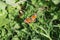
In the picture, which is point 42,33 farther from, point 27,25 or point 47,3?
point 47,3

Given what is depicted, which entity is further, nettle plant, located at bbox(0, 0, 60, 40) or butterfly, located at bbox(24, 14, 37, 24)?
butterfly, located at bbox(24, 14, 37, 24)

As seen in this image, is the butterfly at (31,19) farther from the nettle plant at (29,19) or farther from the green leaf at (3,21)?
the green leaf at (3,21)

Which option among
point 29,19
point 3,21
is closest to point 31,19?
point 29,19

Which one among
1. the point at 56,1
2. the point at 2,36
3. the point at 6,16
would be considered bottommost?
the point at 2,36

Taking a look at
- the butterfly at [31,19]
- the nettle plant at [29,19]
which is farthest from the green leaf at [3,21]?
the butterfly at [31,19]

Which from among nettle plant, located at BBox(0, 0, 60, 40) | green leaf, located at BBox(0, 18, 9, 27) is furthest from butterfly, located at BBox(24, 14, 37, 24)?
green leaf, located at BBox(0, 18, 9, 27)

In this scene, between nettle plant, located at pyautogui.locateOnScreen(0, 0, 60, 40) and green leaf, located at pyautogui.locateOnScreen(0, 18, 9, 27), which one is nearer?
nettle plant, located at pyautogui.locateOnScreen(0, 0, 60, 40)

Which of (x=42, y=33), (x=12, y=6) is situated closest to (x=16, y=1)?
(x=12, y=6)

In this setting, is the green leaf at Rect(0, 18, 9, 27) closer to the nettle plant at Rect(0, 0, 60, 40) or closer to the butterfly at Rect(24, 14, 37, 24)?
the nettle plant at Rect(0, 0, 60, 40)
